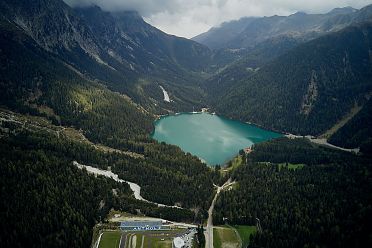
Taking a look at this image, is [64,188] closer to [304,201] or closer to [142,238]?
[142,238]

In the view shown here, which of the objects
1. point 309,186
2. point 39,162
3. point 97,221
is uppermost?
point 309,186

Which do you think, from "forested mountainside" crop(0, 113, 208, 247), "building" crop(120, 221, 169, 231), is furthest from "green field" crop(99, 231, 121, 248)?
"forested mountainside" crop(0, 113, 208, 247)

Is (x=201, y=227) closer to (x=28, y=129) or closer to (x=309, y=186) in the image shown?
(x=309, y=186)

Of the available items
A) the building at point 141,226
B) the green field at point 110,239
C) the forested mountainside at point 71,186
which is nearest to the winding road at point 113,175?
the forested mountainside at point 71,186

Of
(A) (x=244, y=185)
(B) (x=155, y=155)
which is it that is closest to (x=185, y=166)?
(B) (x=155, y=155)

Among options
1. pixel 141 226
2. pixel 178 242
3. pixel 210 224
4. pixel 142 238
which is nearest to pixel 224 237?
pixel 210 224

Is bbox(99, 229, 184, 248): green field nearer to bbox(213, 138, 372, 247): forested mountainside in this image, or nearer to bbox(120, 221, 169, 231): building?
bbox(120, 221, 169, 231): building
